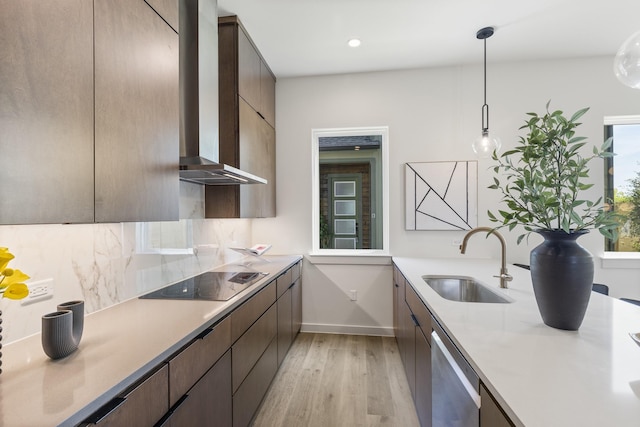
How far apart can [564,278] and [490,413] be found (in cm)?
58

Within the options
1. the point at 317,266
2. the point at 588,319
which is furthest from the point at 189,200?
the point at 588,319

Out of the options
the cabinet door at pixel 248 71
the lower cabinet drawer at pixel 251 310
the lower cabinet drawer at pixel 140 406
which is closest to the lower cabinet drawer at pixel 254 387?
the lower cabinet drawer at pixel 251 310

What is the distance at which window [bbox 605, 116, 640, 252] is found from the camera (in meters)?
2.94

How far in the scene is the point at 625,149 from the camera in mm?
2996

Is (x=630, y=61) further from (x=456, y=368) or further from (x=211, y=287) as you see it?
(x=211, y=287)

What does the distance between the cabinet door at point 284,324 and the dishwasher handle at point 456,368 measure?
138 centimetres

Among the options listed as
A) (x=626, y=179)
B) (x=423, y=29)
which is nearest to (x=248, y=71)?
(x=423, y=29)

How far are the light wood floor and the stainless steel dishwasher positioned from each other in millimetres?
752

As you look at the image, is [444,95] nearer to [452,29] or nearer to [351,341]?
[452,29]

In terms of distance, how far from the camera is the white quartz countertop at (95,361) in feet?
2.31

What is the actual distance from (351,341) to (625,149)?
3395 millimetres

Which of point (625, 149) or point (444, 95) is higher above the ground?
point (444, 95)

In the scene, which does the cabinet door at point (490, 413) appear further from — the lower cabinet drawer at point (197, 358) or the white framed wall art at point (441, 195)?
the white framed wall art at point (441, 195)

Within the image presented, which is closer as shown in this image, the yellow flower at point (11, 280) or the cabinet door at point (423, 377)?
the yellow flower at point (11, 280)
